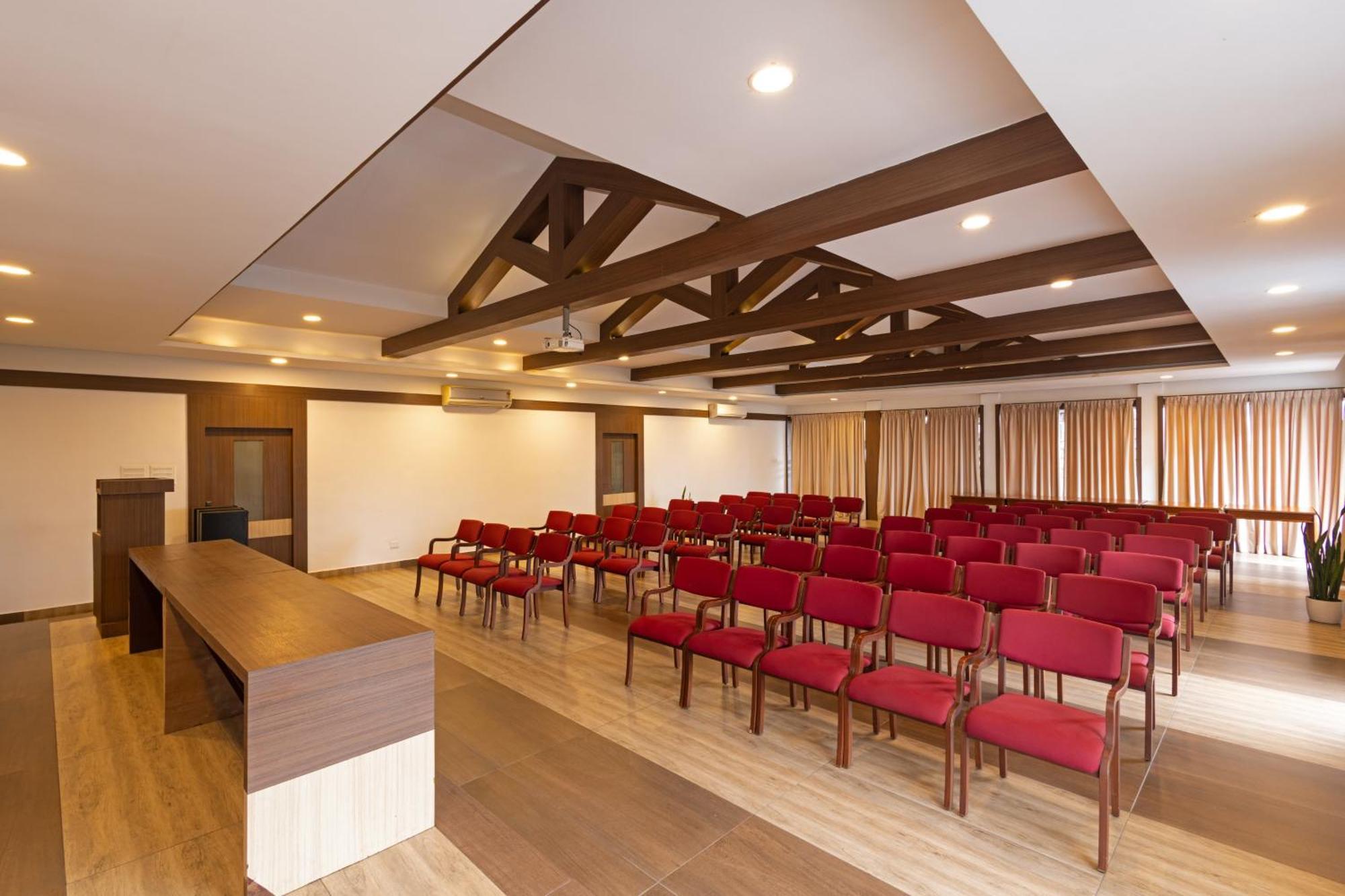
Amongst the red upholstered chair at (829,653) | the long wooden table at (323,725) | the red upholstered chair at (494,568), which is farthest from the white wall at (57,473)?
the red upholstered chair at (829,653)

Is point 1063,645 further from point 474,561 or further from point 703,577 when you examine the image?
point 474,561

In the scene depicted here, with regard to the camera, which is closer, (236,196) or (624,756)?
(236,196)

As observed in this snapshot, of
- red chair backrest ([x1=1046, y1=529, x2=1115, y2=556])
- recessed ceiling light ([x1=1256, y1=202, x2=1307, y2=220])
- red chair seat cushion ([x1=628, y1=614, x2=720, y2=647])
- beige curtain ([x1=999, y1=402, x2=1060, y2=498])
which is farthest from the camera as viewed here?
beige curtain ([x1=999, y1=402, x2=1060, y2=498])

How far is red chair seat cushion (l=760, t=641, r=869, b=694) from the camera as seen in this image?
10.4 feet

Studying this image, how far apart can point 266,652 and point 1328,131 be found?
4.21 meters

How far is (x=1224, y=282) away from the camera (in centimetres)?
378

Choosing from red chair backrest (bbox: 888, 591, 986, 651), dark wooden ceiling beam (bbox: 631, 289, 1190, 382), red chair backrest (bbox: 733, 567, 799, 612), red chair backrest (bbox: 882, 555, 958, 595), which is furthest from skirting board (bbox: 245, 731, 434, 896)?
dark wooden ceiling beam (bbox: 631, 289, 1190, 382)

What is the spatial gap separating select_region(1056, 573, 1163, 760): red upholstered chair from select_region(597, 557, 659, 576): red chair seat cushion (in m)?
3.41

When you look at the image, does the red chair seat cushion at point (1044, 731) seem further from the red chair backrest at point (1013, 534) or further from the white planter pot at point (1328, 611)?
the white planter pot at point (1328, 611)

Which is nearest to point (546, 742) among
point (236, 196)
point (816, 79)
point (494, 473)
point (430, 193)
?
point (236, 196)

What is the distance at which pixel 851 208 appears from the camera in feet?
9.47

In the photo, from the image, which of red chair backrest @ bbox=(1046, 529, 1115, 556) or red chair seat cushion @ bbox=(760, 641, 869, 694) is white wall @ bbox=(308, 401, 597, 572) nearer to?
red chair seat cushion @ bbox=(760, 641, 869, 694)

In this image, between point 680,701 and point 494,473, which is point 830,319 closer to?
point 680,701

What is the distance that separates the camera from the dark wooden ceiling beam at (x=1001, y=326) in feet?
16.9
